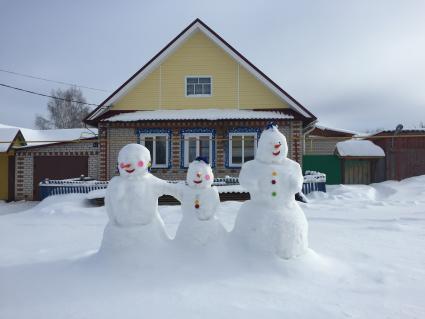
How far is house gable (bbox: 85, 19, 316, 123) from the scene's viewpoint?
11820 millimetres

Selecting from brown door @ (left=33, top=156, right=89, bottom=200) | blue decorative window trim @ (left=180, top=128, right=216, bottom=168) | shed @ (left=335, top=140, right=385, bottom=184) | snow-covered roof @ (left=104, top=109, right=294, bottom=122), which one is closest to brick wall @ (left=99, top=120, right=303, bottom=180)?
blue decorative window trim @ (left=180, top=128, right=216, bottom=168)

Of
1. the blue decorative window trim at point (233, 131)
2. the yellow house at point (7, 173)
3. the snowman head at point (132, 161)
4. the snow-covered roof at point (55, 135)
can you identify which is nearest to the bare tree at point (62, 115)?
the snow-covered roof at point (55, 135)

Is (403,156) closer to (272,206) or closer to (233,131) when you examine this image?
(233,131)

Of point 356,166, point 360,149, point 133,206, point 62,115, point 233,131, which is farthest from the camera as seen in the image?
point 62,115

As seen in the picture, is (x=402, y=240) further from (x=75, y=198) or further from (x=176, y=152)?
(x=75, y=198)

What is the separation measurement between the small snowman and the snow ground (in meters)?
0.21

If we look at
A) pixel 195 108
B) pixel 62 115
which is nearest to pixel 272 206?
pixel 195 108

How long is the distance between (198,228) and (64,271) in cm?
164

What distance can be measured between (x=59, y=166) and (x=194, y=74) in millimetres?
7203

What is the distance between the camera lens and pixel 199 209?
371cm

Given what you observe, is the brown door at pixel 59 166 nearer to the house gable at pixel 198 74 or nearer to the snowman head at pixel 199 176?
the house gable at pixel 198 74

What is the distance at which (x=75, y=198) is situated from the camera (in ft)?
33.0

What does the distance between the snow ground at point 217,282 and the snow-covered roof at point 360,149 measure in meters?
9.16

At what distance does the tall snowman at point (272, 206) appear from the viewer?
11.8 ft
